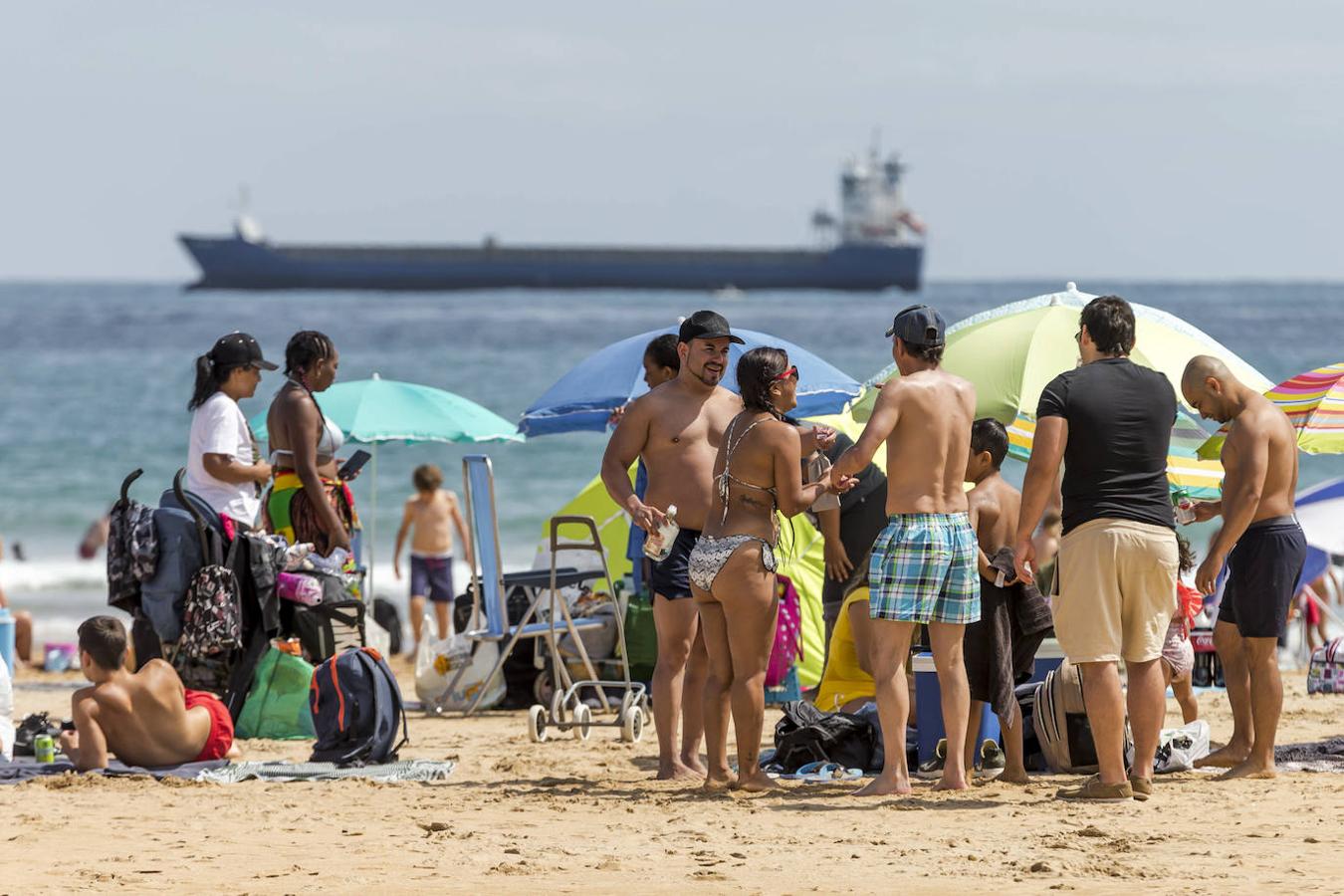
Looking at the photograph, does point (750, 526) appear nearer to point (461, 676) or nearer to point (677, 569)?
point (677, 569)

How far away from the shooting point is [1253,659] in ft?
17.4

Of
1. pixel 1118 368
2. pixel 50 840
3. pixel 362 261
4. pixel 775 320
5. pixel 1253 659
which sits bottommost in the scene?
pixel 50 840

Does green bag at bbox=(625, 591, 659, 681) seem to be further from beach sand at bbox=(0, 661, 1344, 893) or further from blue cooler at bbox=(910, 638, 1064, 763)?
blue cooler at bbox=(910, 638, 1064, 763)

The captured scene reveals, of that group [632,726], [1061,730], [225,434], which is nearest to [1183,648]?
[1061,730]

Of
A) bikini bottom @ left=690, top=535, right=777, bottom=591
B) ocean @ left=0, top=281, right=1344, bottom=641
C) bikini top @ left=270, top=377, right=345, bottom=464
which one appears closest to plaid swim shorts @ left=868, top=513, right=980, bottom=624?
bikini bottom @ left=690, top=535, right=777, bottom=591

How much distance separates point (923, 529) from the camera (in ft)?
16.2

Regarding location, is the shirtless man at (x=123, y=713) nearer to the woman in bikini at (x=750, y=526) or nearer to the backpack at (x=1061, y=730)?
the woman in bikini at (x=750, y=526)

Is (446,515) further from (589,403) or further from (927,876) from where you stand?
(927,876)

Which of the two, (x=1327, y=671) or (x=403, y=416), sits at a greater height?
(x=403, y=416)

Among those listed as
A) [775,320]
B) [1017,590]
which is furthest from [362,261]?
[1017,590]

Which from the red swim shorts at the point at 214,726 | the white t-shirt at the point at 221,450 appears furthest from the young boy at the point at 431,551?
the red swim shorts at the point at 214,726

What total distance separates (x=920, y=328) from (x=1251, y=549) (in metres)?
1.25

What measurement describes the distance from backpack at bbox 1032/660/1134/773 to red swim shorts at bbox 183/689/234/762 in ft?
8.58

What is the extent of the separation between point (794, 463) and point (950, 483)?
44 cm
